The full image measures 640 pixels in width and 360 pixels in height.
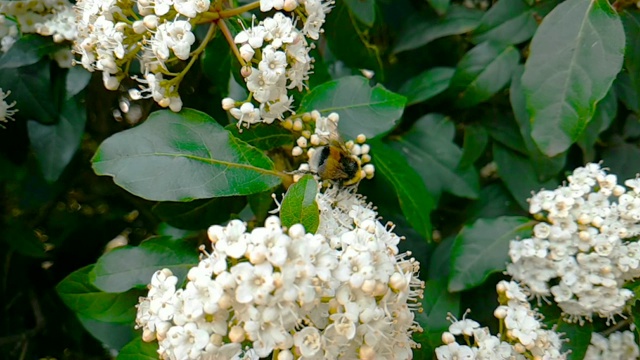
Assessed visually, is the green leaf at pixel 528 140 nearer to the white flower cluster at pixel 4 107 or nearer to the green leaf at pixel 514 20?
the green leaf at pixel 514 20

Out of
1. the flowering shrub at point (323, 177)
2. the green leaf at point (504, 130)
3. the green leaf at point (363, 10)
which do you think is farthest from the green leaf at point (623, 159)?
the green leaf at point (363, 10)

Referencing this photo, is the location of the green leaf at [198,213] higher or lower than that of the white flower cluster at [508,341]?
higher

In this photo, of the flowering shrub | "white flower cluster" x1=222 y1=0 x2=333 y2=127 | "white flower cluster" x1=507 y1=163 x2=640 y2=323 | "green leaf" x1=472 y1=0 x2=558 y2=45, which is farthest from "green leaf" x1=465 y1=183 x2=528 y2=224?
"white flower cluster" x1=222 y1=0 x2=333 y2=127

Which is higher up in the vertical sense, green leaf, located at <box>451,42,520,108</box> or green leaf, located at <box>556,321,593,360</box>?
green leaf, located at <box>451,42,520,108</box>

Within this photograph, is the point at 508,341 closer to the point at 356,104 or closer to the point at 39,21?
the point at 356,104

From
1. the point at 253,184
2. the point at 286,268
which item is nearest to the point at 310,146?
the point at 253,184

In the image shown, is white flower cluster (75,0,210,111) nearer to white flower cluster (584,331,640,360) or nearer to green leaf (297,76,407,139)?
green leaf (297,76,407,139)
